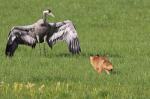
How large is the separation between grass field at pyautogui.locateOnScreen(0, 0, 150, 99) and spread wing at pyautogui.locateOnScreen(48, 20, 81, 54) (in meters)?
0.39

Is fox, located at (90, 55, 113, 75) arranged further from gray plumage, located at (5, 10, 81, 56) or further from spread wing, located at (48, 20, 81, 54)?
gray plumage, located at (5, 10, 81, 56)

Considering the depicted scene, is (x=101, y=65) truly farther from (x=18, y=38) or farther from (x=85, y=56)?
(x=18, y=38)

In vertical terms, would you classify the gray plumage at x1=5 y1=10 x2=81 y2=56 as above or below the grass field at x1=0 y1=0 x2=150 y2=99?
above

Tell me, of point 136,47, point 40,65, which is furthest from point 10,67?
point 136,47

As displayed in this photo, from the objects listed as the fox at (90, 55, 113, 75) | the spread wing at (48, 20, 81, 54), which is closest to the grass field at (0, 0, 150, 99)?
the fox at (90, 55, 113, 75)

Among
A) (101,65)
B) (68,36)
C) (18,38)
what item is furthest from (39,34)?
(101,65)

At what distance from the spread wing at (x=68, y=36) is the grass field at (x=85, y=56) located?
391 mm

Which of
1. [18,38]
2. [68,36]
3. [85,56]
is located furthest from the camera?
[18,38]

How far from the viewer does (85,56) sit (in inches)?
767

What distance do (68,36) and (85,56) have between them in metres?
0.95

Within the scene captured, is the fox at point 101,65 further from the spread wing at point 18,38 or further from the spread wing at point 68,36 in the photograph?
the spread wing at point 18,38

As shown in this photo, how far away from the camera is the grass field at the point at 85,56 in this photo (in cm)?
1220

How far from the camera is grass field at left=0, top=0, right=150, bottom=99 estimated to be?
1220 centimetres

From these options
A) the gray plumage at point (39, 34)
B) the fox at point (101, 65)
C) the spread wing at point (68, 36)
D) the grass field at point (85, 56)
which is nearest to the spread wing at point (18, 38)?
the gray plumage at point (39, 34)
